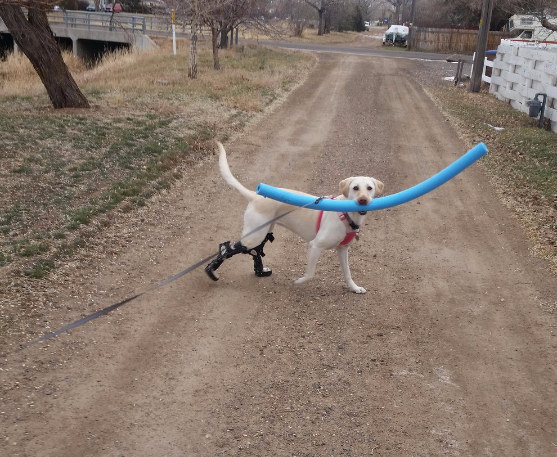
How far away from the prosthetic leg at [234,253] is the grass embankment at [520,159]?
363cm

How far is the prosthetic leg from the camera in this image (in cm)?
632

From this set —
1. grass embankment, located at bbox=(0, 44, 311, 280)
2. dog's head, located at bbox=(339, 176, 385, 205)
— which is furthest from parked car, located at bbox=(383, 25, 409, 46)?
dog's head, located at bbox=(339, 176, 385, 205)

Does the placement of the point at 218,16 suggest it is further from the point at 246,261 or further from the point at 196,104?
the point at 246,261

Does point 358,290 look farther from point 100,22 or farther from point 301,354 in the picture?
point 100,22

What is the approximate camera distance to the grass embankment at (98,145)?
7500mm

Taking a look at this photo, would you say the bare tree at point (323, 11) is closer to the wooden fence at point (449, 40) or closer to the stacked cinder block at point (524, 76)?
the wooden fence at point (449, 40)

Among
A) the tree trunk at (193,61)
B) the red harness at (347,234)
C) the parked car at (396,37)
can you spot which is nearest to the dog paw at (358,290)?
the red harness at (347,234)

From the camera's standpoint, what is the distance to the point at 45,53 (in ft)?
48.1

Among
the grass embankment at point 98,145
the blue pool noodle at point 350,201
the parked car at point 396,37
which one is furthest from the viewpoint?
the parked car at point 396,37

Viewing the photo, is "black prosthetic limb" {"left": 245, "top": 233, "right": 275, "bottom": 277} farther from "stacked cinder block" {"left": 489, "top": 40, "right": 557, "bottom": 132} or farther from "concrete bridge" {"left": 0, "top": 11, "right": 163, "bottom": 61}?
"concrete bridge" {"left": 0, "top": 11, "right": 163, "bottom": 61}

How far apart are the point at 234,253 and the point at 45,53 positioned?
36.0 feet

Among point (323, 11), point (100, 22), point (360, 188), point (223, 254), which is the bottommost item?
point (223, 254)

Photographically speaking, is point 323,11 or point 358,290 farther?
point 323,11

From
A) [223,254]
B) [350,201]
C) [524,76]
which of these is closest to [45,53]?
[223,254]
